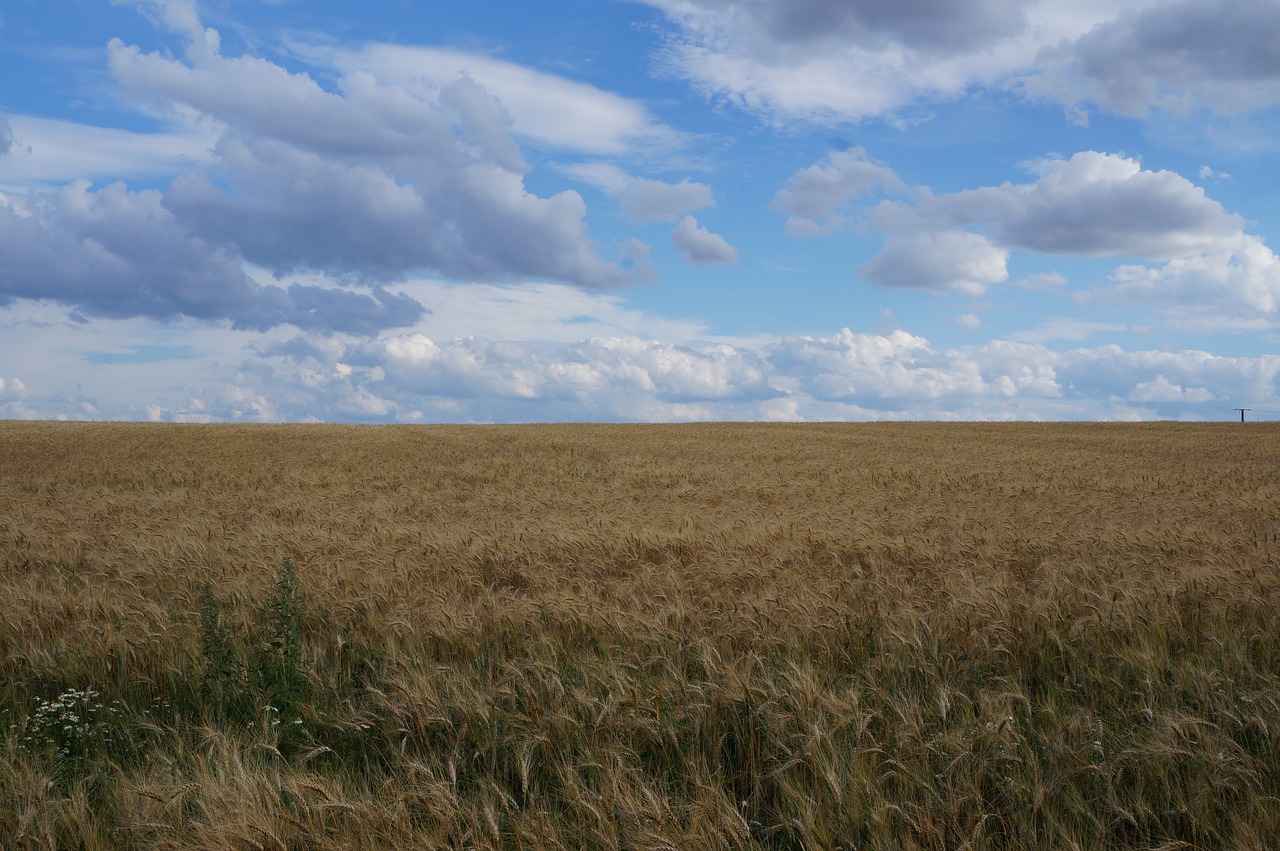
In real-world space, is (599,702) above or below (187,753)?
above

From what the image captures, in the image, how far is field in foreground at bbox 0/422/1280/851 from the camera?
2857 millimetres

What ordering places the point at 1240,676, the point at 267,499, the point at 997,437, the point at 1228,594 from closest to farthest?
the point at 1240,676, the point at 1228,594, the point at 267,499, the point at 997,437

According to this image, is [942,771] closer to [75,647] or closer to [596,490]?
[75,647]

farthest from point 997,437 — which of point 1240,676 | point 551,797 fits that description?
point 551,797

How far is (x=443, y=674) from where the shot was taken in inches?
171

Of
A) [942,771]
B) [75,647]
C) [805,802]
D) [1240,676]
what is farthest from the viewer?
[75,647]

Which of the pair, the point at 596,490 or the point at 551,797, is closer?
the point at 551,797

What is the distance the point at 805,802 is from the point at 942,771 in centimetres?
66

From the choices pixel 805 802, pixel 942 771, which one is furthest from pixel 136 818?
pixel 942 771

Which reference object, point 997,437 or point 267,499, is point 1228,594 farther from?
point 997,437

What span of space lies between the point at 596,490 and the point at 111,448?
20.1m

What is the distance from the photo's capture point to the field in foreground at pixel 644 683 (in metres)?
2.86

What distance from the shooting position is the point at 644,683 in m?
3.98

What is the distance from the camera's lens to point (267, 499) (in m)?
13.1
